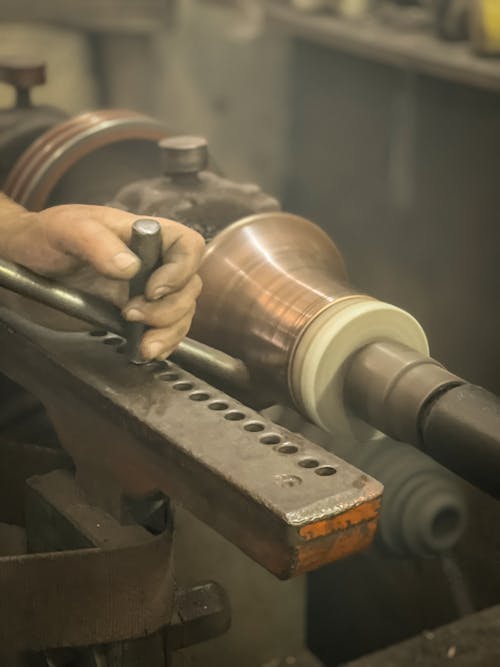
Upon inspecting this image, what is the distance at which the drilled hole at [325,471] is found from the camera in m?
0.76

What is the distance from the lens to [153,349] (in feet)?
2.84

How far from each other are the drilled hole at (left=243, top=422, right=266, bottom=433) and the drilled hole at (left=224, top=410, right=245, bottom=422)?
13mm

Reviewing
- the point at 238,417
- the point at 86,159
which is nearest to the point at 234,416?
the point at 238,417

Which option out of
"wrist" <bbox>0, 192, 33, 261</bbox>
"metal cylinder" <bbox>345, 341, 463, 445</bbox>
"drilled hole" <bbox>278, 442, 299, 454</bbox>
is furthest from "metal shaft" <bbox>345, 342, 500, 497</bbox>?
"wrist" <bbox>0, 192, 33, 261</bbox>

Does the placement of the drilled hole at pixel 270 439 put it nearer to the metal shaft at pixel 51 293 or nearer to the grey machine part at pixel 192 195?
the metal shaft at pixel 51 293

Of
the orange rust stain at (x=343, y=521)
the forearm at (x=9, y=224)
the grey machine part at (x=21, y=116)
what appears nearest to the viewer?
the orange rust stain at (x=343, y=521)

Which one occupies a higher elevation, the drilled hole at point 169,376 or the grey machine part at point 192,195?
the grey machine part at point 192,195

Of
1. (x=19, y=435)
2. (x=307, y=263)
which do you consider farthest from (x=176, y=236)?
(x=19, y=435)

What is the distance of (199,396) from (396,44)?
1540 mm

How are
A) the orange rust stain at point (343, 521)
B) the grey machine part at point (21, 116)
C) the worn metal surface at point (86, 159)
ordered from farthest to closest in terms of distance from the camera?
the grey machine part at point (21, 116) < the worn metal surface at point (86, 159) < the orange rust stain at point (343, 521)

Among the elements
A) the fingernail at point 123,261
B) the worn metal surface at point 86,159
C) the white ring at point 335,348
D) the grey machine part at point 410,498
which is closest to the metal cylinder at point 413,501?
the grey machine part at point 410,498

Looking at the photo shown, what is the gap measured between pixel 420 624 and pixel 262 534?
1.11m

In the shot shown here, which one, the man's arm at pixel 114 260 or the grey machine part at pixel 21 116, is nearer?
the man's arm at pixel 114 260

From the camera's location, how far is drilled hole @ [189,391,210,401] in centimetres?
86
